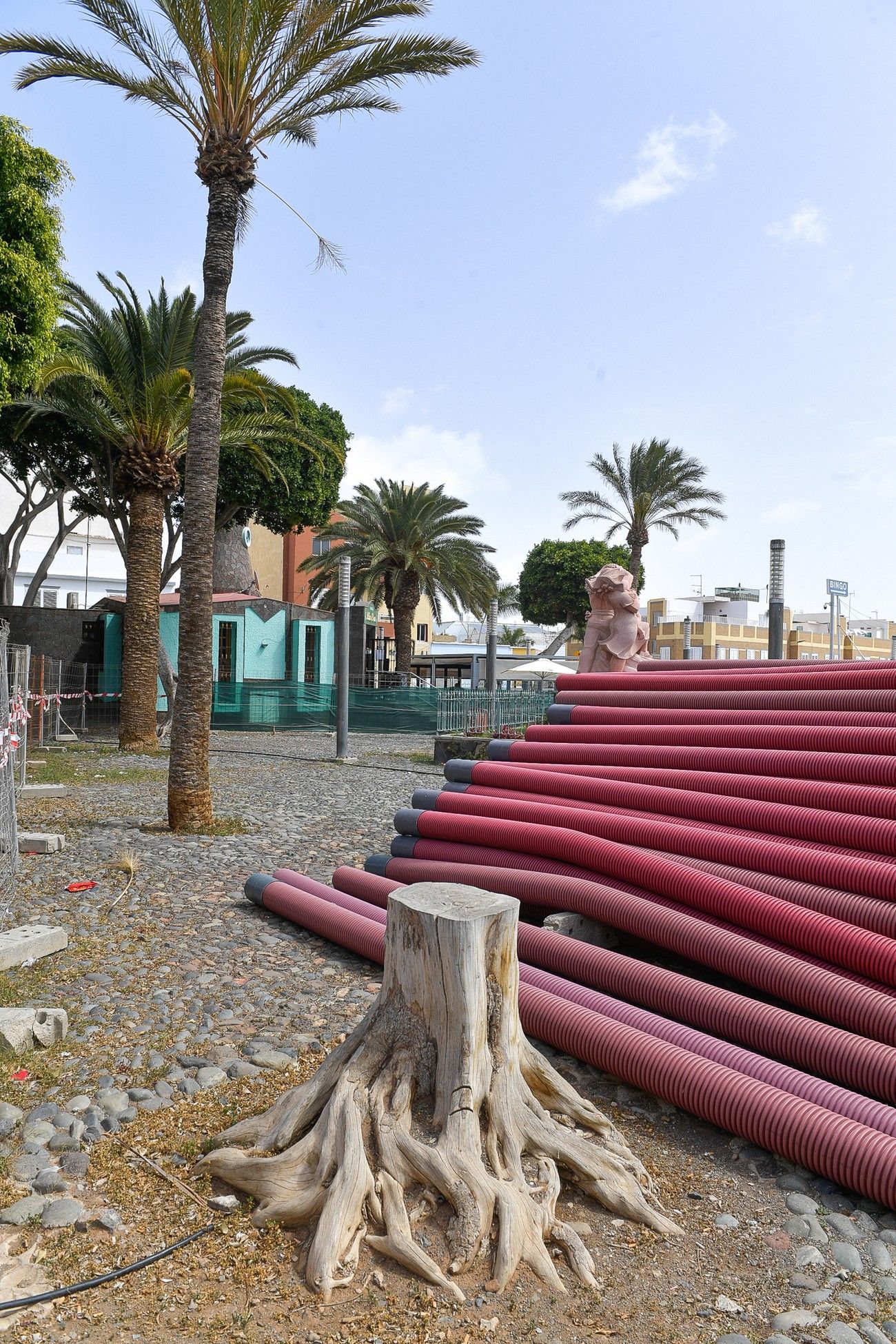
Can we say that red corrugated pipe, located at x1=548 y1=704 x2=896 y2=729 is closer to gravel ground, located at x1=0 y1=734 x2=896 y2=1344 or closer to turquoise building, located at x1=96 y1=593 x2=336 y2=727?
gravel ground, located at x1=0 y1=734 x2=896 y2=1344

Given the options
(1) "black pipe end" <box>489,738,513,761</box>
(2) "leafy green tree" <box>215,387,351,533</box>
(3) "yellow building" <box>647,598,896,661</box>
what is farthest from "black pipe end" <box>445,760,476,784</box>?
(3) "yellow building" <box>647,598,896,661</box>

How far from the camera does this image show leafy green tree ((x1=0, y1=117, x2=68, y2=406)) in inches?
503

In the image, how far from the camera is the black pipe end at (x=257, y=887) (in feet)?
22.0

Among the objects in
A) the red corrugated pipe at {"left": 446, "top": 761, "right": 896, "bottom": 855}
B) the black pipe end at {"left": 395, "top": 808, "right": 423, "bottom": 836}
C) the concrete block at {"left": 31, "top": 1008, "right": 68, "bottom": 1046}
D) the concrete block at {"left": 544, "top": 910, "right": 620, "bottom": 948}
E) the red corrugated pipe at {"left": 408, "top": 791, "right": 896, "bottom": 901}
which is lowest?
the concrete block at {"left": 31, "top": 1008, "right": 68, "bottom": 1046}

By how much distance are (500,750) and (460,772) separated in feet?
1.66

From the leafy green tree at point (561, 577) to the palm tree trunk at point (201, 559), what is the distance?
4079cm

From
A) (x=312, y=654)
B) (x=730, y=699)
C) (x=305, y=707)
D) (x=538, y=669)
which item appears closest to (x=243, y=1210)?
(x=730, y=699)

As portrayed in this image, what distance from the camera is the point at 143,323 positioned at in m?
17.6

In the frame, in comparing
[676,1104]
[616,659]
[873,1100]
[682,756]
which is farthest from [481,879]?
[616,659]

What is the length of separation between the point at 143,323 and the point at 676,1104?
A: 56.8 ft

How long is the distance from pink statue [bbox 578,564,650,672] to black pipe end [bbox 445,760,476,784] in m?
5.37

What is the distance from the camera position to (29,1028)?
14.2 ft

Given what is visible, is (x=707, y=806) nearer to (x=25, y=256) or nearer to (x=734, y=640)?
(x=25, y=256)

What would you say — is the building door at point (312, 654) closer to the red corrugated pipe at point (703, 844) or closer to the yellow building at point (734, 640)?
the red corrugated pipe at point (703, 844)
